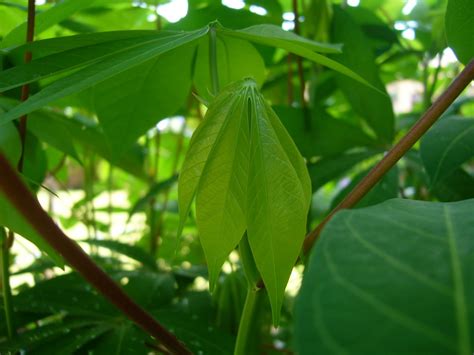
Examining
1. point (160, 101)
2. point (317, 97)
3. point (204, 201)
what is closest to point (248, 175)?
point (204, 201)

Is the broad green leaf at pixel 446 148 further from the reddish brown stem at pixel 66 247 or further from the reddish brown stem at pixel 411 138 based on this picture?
the reddish brown stem at pixel 66 247

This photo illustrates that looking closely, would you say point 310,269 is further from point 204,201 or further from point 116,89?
point 116,89

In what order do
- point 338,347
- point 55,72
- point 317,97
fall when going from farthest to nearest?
point 317,97
point 55,72
point 338,347

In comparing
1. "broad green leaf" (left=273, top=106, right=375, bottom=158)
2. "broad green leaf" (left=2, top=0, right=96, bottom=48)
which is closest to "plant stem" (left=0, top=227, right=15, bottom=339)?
"broad green leaf" (left=2, top=0, right=96, bottom=48)

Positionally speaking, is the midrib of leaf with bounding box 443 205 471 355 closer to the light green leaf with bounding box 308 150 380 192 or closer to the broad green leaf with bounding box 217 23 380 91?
the broad green leaf with bounding box 217 23 380 91

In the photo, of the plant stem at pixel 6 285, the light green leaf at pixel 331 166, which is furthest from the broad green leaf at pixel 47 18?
the light green leaf at pixel 331 166

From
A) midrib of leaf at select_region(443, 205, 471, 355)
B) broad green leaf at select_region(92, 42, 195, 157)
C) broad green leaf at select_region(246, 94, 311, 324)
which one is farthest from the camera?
broad green leaf at select_region(92, 42, 195, 157)

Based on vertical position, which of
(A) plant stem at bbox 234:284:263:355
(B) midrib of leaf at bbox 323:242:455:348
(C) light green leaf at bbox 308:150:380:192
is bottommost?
(A) plant stem at bbox 234:284:263:355

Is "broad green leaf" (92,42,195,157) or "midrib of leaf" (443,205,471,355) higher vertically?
"broad green leaf" (92,42,195,157)
